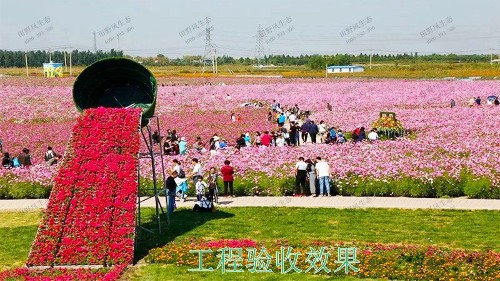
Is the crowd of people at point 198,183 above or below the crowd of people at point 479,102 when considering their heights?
below

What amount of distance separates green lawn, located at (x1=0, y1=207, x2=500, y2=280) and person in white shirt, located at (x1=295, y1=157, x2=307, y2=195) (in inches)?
89.6

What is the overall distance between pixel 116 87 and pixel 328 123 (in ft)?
83.8

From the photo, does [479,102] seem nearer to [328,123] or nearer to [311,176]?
[328,123]

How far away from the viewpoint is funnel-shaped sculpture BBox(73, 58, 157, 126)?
750 inches

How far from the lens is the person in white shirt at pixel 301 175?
2369 centimetres

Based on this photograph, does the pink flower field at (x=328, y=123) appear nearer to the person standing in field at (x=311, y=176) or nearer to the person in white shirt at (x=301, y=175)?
the person standing in field at (x=311, y=176)

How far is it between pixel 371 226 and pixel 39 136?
26.1m

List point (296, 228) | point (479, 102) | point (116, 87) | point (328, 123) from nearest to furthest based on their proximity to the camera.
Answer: point (296, 228) < point (116, 87) < point (328, 123) < point (479, 102)

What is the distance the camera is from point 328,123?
144ft

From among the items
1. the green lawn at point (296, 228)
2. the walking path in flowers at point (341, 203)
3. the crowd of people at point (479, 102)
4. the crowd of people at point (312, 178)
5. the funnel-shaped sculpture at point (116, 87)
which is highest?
the funnel-shaped sculpture at point (116, 87)

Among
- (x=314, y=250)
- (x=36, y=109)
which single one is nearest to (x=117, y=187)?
(x=314, y=250)

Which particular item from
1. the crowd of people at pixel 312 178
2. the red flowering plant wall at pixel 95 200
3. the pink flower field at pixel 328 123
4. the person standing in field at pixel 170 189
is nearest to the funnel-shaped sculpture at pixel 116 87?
the red flowering plant wall at pixel 95 200

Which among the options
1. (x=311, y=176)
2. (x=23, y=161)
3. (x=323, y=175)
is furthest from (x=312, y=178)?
(x=23, y=161)

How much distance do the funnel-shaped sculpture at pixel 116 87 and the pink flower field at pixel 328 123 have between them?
6.73 meters
